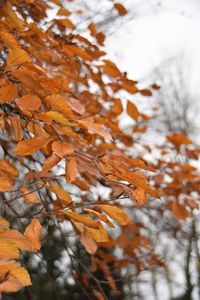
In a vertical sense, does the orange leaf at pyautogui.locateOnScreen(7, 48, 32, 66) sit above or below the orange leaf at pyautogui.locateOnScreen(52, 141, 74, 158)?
above

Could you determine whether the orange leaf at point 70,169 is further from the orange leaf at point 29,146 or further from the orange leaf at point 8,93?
the orange leaf at point 8,93

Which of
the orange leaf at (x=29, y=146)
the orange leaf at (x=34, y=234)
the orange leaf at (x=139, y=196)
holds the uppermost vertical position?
the orange leaf at (x=29, y=146)

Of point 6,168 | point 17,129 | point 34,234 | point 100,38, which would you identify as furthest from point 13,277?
point 100,38

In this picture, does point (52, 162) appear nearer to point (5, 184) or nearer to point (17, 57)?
point (5, 184)

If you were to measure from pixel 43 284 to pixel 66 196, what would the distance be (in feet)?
27.6

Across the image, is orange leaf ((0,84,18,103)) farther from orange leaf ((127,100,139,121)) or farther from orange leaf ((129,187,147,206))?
orange leaf ((127,100,139,121))

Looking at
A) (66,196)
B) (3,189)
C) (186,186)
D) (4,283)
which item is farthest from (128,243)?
(4,283)

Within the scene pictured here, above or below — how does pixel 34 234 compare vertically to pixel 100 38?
below

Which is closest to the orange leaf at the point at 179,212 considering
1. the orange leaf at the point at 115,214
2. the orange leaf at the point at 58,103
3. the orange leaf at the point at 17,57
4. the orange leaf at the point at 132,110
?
the orange leaf at the point at 132,110

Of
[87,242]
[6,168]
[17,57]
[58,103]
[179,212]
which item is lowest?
[179,212]

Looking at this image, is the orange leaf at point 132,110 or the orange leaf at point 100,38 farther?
the orange leaf at point 100,38

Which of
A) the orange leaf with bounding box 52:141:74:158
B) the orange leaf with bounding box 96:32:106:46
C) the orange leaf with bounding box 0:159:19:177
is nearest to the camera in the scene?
the orange leaf with bounding box 52:141:74:158

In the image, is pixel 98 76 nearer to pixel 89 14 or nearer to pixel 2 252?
pixel 89 14

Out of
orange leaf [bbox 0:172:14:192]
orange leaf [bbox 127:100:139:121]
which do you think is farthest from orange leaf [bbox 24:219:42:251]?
orange leaf [bbox 127:100:139:121]
